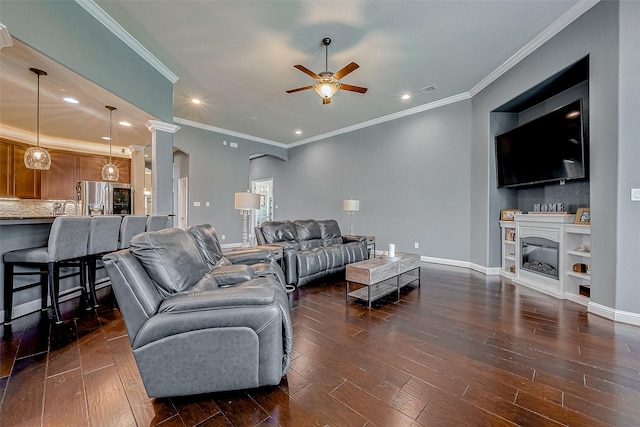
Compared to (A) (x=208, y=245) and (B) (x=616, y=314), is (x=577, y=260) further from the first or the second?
(A) (x=208, y=245)

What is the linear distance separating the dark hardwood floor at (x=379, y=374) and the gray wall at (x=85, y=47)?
2552mm

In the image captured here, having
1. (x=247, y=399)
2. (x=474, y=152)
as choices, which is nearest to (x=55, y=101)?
(x=247, y=399)

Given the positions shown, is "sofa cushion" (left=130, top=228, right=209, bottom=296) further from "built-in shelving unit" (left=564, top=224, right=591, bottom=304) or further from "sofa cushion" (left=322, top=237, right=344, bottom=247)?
"built-in shelving unit" (left=564, top=224, right=591, bottom=304)

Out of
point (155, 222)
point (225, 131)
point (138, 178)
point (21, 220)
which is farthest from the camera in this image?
point (225, 131)

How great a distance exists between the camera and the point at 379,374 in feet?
5.64

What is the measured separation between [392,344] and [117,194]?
6.43 meters

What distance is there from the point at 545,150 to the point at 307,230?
3697 millimetres

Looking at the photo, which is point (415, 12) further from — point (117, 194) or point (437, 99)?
point (117, 194)

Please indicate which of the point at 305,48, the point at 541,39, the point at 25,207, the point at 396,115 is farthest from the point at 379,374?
the point at 25,207

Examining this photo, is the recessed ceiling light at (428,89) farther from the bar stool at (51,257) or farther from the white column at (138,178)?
the white column at (138,178)

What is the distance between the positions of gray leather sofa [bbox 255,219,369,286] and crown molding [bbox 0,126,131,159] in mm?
4761

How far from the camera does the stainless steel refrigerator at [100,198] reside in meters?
5.62

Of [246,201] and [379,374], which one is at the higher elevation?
[246,201]

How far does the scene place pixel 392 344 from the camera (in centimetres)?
211
